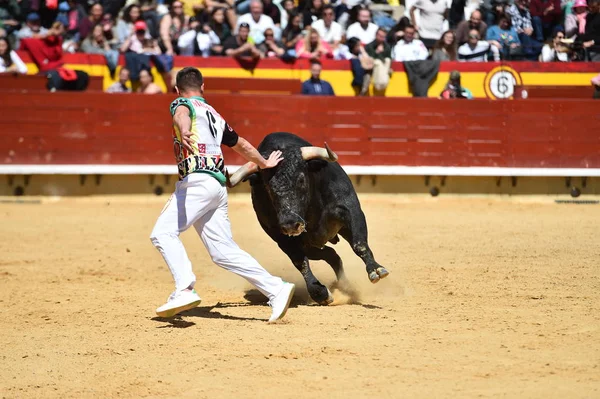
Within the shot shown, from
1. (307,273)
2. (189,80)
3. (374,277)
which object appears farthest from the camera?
(307,273)

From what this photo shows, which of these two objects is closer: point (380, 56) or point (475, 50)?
point (380, 56)

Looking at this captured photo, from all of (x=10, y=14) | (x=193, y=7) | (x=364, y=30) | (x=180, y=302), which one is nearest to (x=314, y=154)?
(x=180, y=302)

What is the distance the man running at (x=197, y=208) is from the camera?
563 cm

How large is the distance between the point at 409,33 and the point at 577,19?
8.01ft

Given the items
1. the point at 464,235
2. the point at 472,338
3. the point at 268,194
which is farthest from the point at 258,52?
the point at 472,338

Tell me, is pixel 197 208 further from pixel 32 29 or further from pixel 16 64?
pixel 32 29

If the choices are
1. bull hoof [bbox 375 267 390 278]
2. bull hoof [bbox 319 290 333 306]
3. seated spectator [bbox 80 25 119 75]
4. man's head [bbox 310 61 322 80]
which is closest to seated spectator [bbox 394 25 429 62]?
man's head [bbox 310 61 322 80]

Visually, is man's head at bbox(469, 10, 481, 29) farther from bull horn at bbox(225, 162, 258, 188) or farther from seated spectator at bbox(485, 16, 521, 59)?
bull horn at bbox(225, 162, 258, 188)

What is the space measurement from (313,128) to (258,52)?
1.39 m

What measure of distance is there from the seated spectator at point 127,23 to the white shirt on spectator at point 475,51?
4.56 metres

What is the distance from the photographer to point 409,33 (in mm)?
13422

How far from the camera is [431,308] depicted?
6219mm

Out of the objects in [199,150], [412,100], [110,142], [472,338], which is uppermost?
[199,150]

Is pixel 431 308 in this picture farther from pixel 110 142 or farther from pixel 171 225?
pixel 110 142
